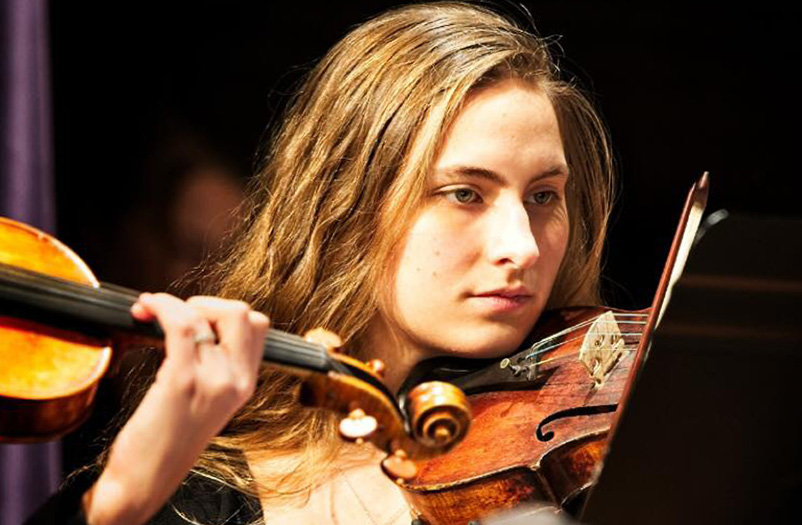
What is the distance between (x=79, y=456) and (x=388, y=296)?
81cm

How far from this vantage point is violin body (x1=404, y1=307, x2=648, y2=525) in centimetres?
124

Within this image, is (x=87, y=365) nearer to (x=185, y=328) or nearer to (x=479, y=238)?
(x=185, y=328)

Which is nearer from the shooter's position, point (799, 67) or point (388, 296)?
point (388, 296)

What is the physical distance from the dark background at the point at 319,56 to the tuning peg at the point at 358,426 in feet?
3.05

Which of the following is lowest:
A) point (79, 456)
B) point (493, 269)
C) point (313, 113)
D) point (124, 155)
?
point (79, 456)

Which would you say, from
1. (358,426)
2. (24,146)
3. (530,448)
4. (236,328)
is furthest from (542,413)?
(24,146)

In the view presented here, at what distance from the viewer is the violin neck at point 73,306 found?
1.00 metres

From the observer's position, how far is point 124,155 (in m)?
2.01

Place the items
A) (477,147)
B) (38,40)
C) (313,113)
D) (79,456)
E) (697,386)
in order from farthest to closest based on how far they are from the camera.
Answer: (79,456) < (38,40) < (313,113) < (477,147) < (697,386)

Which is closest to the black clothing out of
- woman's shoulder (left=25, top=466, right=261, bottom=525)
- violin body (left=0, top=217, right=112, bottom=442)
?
woman's shoulder (left=25, top=466, right=261, bottom=525)

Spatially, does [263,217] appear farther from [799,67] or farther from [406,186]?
[799,67]

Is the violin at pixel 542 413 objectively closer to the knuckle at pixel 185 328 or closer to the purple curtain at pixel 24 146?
the knuckle at pixel 185 328

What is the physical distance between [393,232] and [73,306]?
502 millimetres

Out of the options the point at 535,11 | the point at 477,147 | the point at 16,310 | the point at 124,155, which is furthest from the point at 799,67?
the point at 16,310
